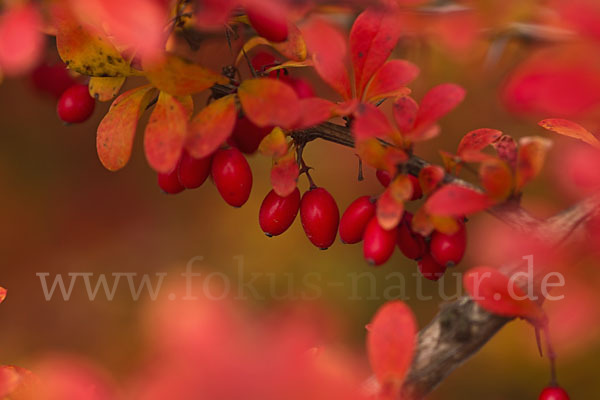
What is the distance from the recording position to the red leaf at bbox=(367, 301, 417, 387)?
431mm

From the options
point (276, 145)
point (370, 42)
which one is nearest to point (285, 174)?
point (276, 145)

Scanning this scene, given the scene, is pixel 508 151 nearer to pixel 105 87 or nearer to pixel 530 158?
pixel 530 158

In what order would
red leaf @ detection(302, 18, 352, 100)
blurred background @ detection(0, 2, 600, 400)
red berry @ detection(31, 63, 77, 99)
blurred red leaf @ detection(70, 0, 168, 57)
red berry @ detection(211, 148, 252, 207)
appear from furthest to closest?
blurred background @ detection(0, 2, 600, 400) < red berry @ detection(31, 63, 77, 99) < red berry @ detection(211, 148, 252, 207) < red leaf @ detection(302, 18, 352, 100) < blurred red leaf @ detection(70, 0, 168, 57)

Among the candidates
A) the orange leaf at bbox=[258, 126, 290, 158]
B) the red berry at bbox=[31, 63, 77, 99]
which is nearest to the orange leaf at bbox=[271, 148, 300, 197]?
the orange leaf at bbox=[258, 126, 290, 158]

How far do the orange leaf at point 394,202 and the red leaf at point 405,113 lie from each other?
42 mm

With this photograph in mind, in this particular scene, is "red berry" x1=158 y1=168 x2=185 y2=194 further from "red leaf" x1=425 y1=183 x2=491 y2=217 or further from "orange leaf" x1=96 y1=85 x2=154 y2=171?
"red leaf" x1=425 y1=183 x2=491 y2=217

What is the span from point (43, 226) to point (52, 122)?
1.17ft

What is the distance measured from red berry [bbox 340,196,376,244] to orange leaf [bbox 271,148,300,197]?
0.06m

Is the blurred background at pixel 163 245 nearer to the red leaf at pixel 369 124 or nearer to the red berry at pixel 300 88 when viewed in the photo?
the red berry at pixel 300 88

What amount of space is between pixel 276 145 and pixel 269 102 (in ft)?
0.17

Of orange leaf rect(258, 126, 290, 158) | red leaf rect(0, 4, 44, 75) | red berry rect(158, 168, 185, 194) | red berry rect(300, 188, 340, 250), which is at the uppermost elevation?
red leaf rect(0, 4, 44, 75)

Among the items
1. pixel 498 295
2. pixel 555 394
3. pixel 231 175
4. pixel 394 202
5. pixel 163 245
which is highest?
pixel 163 245

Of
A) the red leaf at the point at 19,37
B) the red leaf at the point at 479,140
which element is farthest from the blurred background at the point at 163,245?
the red leaf at the point at 19,37

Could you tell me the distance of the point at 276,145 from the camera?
1.70ft
